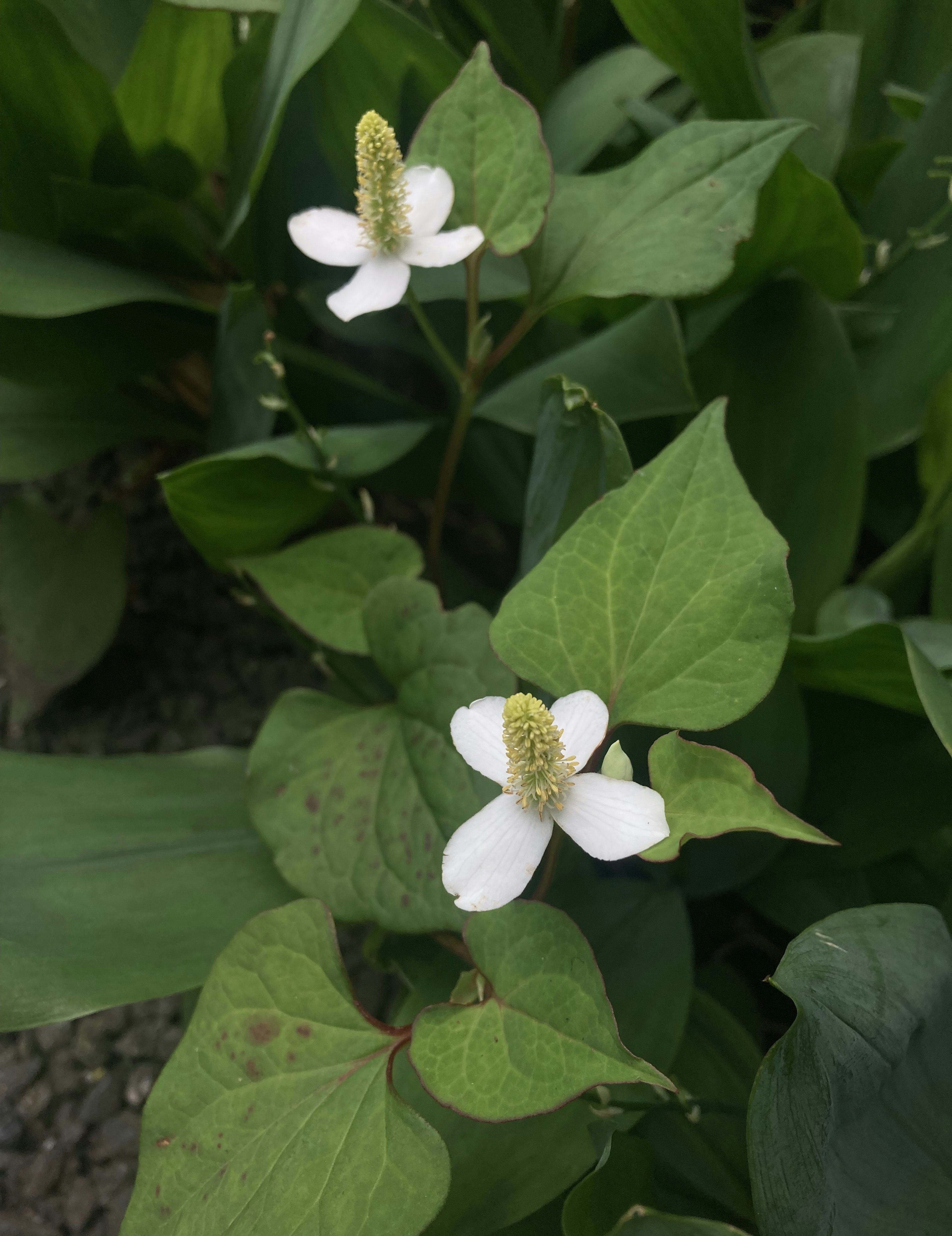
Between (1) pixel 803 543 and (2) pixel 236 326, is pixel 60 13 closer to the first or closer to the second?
(2) pixel 236 326

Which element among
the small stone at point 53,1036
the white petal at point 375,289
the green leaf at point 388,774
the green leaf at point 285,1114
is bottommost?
the small stone at point 53,1036

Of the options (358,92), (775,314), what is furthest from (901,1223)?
(358,92)

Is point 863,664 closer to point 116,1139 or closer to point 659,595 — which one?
point 659,595

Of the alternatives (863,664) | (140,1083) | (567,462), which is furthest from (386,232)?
(140,1083)

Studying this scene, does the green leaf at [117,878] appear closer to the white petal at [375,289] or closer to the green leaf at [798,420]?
the white petal at [375,289]

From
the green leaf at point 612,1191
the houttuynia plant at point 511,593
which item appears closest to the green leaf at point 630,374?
the houttuynia plant at point 511,593

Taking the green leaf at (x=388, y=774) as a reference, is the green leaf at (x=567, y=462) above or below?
above
